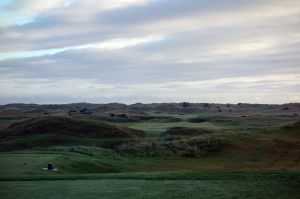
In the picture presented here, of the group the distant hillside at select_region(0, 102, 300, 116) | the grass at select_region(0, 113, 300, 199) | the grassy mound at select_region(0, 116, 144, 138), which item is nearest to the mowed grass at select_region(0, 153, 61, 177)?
the grass at select_region(0, 113, 300, 199)

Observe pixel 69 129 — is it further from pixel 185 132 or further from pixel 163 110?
pixel 163 110

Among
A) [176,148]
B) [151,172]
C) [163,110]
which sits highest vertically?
[163,110]

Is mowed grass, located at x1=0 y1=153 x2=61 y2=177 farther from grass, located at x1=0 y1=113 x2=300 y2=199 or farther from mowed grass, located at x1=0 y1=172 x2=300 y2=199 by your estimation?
mowed grass, located at x1=0 y1=172 x2=300 y2=199

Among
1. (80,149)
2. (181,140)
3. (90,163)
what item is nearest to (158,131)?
(181,140)

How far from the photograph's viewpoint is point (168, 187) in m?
19.3

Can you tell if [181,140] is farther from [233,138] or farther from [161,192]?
[161,192]

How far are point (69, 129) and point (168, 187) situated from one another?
3958cm

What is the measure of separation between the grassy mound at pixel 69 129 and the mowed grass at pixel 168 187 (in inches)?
1311

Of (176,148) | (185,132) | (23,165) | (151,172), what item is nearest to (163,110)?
(185,132)

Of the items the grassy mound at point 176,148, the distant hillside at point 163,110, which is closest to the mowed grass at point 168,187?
the grassy mound at point 176,148

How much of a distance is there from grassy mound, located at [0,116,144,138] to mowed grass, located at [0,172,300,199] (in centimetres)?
3330

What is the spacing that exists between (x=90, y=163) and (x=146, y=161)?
895 cm

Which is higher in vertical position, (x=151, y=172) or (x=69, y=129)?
(x=69, y=129)

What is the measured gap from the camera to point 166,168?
37375 mm
